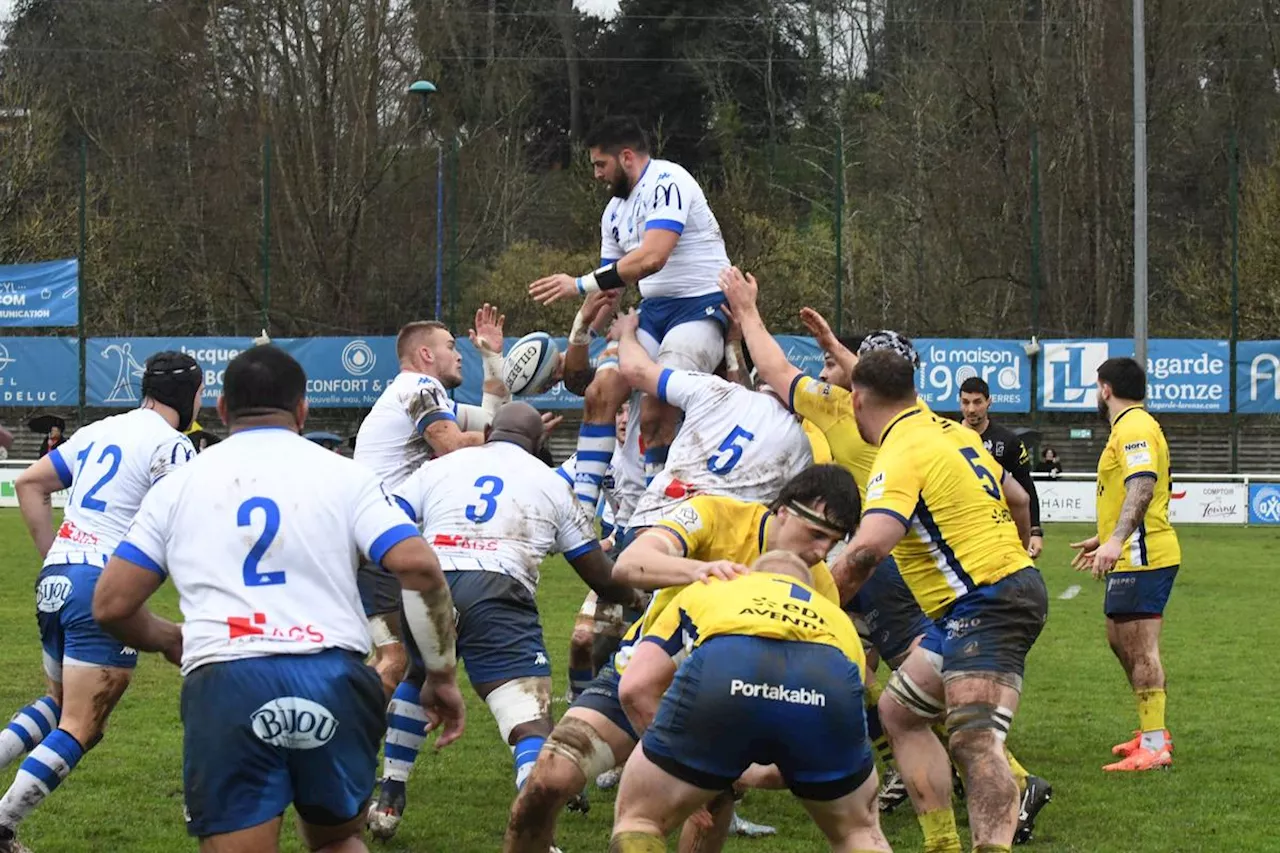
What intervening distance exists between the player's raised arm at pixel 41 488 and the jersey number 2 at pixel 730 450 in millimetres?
3027

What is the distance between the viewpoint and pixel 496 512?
8008 millimetres

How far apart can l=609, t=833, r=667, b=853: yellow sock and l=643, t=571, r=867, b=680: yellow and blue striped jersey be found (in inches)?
24.5

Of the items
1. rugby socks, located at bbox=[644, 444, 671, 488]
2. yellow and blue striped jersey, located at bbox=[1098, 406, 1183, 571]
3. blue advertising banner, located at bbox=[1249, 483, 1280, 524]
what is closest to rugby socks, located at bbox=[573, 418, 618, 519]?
rugby socks, located at bbox=[644, 444, 671, 488]

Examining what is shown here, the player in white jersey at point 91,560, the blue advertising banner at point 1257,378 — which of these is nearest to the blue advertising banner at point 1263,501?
the blue advertising banner at point 1257,378

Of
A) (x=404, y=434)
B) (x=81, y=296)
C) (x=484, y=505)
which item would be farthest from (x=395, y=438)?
(x=81, y=296)

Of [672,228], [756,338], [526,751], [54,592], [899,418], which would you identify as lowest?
[526,751]

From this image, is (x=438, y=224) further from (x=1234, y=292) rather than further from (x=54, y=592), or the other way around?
(x=54, y=592)

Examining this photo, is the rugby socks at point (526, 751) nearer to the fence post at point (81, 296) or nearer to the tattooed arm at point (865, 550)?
the tattooed arm at point (865, 550)

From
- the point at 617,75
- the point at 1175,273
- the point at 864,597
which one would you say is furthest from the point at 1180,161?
the point at 864,597

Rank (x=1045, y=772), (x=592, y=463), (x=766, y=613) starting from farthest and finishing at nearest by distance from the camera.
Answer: (x=1045, y=772), (x=592, y=463), (x=766, y=613)

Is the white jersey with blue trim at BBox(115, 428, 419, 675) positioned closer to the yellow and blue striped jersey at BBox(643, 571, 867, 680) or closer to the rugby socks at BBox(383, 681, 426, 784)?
the yellow and blue striped jersey at BBox(643, 571, 867, 680)

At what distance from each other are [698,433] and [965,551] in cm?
154

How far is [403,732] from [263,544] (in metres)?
3.44

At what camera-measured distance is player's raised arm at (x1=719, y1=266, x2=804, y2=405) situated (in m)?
8.29
